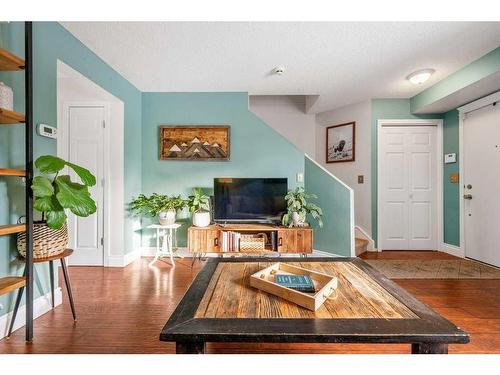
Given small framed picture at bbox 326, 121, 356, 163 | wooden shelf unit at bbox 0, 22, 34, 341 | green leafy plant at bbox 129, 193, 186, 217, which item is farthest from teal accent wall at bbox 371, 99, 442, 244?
wooden shelf unit at bbox 0, 22, 34, 341

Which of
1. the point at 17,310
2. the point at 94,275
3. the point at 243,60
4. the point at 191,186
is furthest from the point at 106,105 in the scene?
the point at 17,310

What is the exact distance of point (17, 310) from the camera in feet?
5.28

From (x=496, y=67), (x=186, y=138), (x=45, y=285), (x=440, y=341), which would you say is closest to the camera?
(x=440, y=341)

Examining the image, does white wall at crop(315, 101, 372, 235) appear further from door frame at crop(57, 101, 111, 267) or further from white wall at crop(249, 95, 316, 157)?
door frame at crop(57, 101, 111, 267)

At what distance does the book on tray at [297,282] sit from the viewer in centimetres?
98

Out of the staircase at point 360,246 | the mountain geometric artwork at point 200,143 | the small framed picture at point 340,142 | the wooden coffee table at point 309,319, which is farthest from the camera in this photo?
the small framed picture at point 340,142

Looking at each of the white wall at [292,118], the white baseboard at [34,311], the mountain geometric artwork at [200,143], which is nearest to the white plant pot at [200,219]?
the mountain geometric artwork at [200,143]

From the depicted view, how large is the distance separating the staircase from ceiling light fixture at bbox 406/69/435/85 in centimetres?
222

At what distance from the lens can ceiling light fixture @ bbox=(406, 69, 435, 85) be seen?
9.01 ft

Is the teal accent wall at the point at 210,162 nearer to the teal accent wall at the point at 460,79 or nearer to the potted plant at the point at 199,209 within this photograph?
the potted plant at the point at 199,209

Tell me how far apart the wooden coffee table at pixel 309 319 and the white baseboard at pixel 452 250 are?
10.8 feet

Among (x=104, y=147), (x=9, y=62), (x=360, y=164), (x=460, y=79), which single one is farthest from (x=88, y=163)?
(x=460, y=79)
